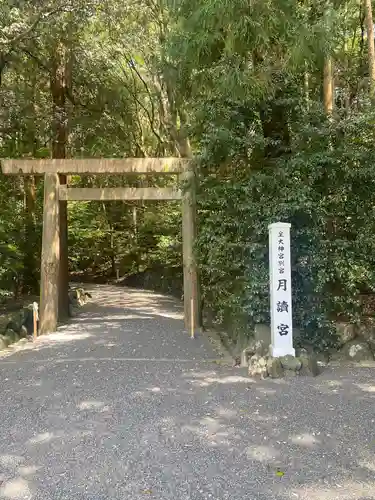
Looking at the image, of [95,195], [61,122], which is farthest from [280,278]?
[61,122]

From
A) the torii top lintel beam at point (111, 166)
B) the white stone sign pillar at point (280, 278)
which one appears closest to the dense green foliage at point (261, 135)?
the white stone sign pillar at point (280, 278)

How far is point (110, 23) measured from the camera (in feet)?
27.5

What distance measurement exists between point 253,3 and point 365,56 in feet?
19.0

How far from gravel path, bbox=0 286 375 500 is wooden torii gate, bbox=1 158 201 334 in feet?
→ 7.31

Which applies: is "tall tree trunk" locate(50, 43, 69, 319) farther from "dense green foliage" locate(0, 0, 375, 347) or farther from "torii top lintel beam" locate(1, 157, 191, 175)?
"torii top lintel beam" locate(1, 157, 191, 175)

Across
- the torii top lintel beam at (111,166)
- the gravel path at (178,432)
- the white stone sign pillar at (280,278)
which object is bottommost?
the gravel path at (178,432)

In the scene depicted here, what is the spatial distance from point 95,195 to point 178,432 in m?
5.45

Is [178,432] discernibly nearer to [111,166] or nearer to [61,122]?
[111,166]

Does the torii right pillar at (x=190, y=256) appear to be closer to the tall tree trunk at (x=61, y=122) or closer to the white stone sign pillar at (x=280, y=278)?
the white stone sign pillar at (x=280, y=278)

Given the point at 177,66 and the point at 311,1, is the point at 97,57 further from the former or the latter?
the point at 311,1

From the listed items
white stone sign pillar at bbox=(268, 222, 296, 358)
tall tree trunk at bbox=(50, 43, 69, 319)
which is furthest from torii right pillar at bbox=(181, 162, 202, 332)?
tall tree trunk at bbox=(50, 43, 69, 319)

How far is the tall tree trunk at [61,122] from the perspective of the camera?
29.0 feet

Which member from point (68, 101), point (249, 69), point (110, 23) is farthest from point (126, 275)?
point (249, 69)

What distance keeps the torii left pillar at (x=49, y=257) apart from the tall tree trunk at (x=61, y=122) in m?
0.96
